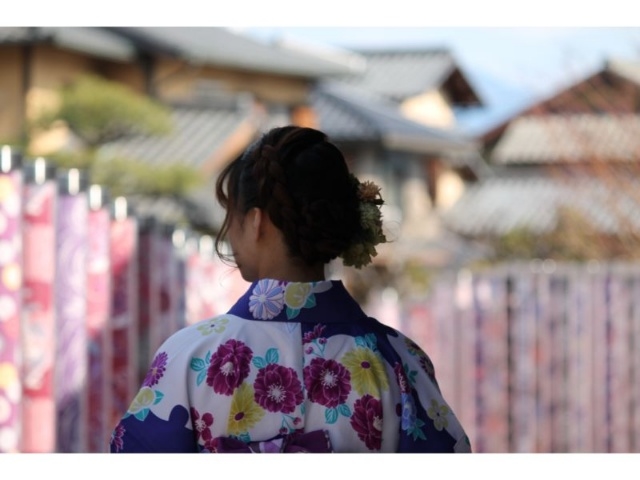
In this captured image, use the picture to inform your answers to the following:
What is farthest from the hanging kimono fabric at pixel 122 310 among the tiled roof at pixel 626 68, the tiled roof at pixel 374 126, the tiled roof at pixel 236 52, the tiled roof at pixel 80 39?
the tiled roof at pixel 374 126

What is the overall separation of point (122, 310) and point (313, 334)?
294 centimetres

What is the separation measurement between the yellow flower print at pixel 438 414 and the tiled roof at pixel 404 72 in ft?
81.6

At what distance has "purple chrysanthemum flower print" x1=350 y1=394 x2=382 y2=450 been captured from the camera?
2.21 metres

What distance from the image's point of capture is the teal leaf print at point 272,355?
2207 millimetres

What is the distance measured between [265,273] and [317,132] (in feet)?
A: 0.85

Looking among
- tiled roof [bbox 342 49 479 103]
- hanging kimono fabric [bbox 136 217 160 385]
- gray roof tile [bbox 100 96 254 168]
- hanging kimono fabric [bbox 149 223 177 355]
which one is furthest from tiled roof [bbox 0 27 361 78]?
hanging kimono fabric [bbox 136 217 160 385]

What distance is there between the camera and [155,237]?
576 centimetres

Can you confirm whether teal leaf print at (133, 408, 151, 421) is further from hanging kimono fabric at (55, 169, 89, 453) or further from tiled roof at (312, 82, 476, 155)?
tiled roof at (312, 82, 476, 155)

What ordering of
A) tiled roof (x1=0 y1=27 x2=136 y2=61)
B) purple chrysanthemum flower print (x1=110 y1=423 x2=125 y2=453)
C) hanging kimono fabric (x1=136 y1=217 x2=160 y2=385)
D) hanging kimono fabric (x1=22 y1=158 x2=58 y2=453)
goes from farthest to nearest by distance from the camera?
tiled roof (x1=0 y1=27 x2=136 y2=61) → hanging kimono fabric (x1=136 y1=217 x2=160 y2=385) → hanging kimono fabric (x1=22 y1=158 x2=58 y2=453) → purple chrysanthemum flower print (x1=110 y1=423 x2=125 y2=453)

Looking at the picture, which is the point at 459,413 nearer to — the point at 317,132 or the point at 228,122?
the point at 317,132

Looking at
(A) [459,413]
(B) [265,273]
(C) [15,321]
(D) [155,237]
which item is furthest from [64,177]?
(A) [459,413]

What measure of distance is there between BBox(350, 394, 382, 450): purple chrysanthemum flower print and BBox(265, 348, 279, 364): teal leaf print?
15 cm

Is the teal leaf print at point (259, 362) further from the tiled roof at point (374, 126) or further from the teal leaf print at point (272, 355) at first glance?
the tiled roof at point (374, 126)

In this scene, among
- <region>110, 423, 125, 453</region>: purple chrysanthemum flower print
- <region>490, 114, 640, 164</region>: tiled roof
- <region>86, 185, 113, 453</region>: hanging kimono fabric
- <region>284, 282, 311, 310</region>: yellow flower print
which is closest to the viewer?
<region>110, 423, 125, 453</region>: purple chrysanthemum flower print
